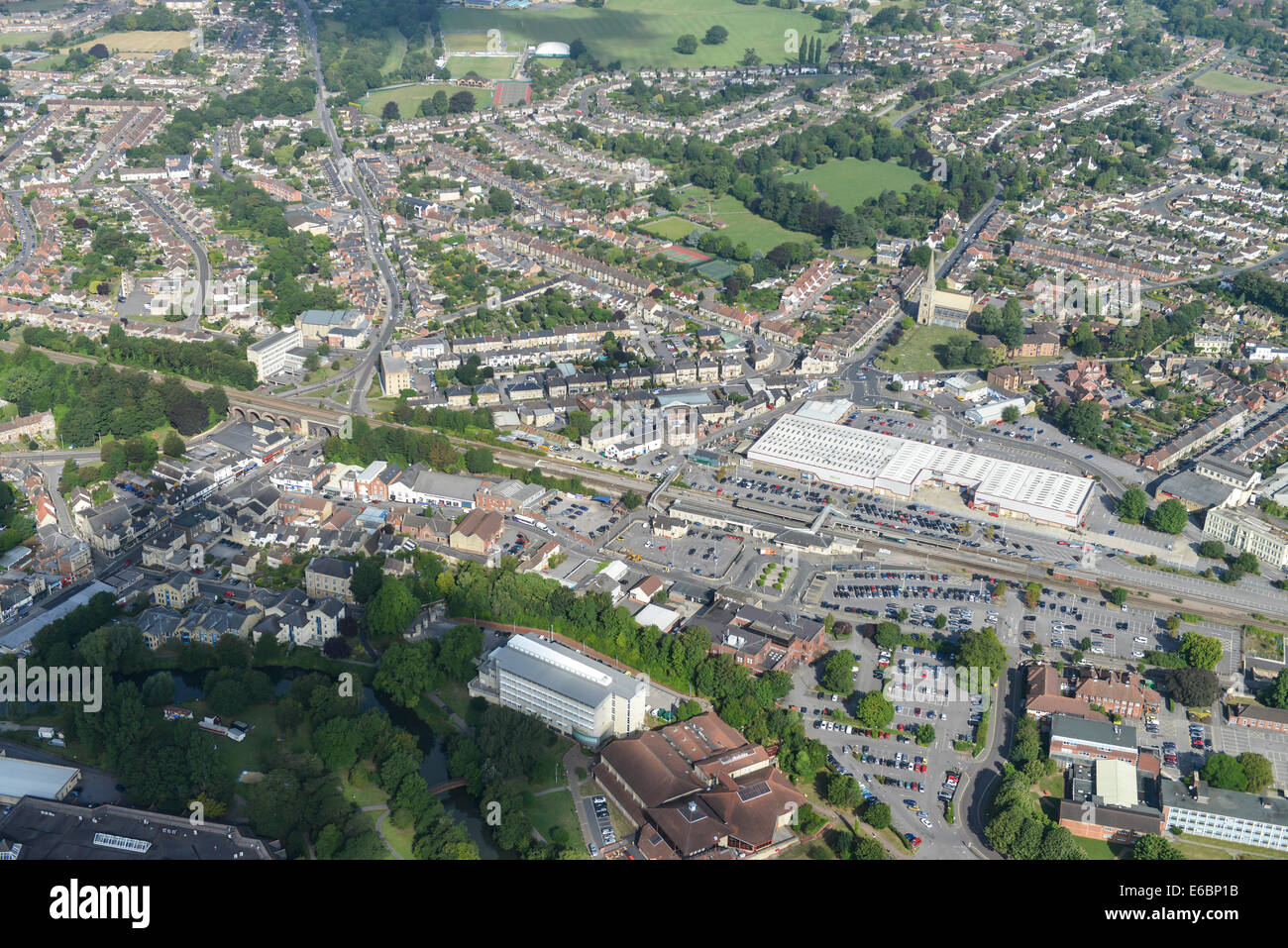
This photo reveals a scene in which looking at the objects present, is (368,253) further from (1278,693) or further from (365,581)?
(1278,693)

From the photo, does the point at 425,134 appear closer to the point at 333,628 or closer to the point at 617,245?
the point at 617,245

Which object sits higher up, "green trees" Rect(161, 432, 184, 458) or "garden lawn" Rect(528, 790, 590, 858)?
"green trees" Rect(161, 432, 184, 458)

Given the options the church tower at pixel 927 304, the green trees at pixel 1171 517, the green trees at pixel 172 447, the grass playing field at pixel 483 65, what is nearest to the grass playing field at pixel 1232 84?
the church tower at pixel 927 304

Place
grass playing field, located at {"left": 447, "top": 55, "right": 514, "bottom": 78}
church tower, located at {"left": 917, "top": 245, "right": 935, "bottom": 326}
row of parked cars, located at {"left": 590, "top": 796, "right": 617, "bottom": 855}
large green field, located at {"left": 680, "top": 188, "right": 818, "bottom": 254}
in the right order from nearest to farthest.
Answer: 1. row of parked cars, located at {"left": 590, "top": 796, "right": 617, "bottom": 855}
2. church tower, located at {"left": 917, "top": 245, "right": 935, "bottom": 326}
3. large green field, located at {"left": 680, "top": 188, "right": 818, "bottom": 254}
4. grass playing field, located at {"left": 447, "top": 55, "right": 514, "bottom": 78}

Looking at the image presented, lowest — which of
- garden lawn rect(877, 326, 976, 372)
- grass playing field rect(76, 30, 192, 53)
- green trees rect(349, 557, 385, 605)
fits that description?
green trees rect(349, 557, 385, 605)

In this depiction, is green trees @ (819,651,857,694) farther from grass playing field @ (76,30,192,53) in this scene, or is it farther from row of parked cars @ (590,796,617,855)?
grass playing field @ (76,30,192,53)

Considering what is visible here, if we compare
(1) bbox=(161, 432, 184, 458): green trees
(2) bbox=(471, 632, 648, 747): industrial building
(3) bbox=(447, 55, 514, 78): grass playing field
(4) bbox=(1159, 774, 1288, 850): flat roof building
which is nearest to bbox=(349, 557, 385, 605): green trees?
(2) bbox=(471, 632, 648, 747): industrial building

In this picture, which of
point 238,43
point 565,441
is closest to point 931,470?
point 565,441
